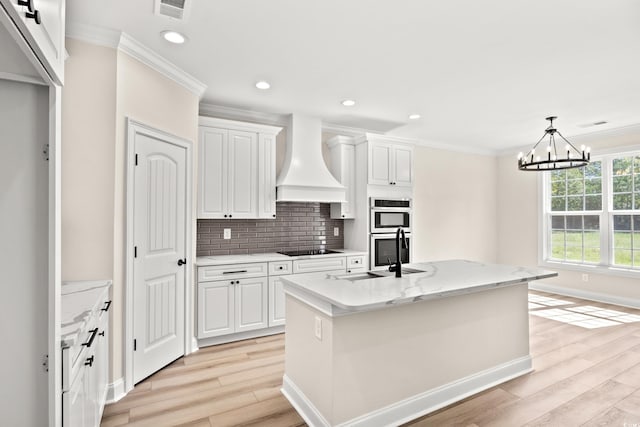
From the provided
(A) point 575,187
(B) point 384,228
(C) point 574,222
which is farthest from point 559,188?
(B) point 384,228

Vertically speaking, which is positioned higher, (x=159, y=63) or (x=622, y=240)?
(x=159, y=63)

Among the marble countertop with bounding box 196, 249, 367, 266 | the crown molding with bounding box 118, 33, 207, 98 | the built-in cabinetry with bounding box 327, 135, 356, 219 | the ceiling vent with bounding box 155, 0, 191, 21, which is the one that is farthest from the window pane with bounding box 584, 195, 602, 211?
the ceiling vent with bounding box 155, 0, 191, 21

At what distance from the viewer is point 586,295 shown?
5523 millimetres

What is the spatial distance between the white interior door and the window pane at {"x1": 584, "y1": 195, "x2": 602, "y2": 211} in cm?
616

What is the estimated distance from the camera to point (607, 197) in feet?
17.6

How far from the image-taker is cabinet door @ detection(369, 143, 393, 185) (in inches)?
187

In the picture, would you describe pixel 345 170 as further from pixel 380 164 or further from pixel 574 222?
pixel 574 222

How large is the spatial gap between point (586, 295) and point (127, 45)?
6.98 metres

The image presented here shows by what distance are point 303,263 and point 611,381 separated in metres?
2.99

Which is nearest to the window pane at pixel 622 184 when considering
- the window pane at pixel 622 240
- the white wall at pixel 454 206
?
the window pane at pixel 622 240

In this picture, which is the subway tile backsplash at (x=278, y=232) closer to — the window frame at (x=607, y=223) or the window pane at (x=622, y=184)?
the window frame at (x=607, y=223)

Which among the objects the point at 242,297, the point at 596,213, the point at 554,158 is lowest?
the point at 242,297

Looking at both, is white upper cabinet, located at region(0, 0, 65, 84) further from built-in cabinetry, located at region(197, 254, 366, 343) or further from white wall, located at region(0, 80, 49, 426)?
built-in cabinetry, located at region(197, 254, 366, 343)

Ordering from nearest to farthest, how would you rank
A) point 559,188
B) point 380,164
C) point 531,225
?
1. point 380,164
2. point 559,188
3. point 531,225
